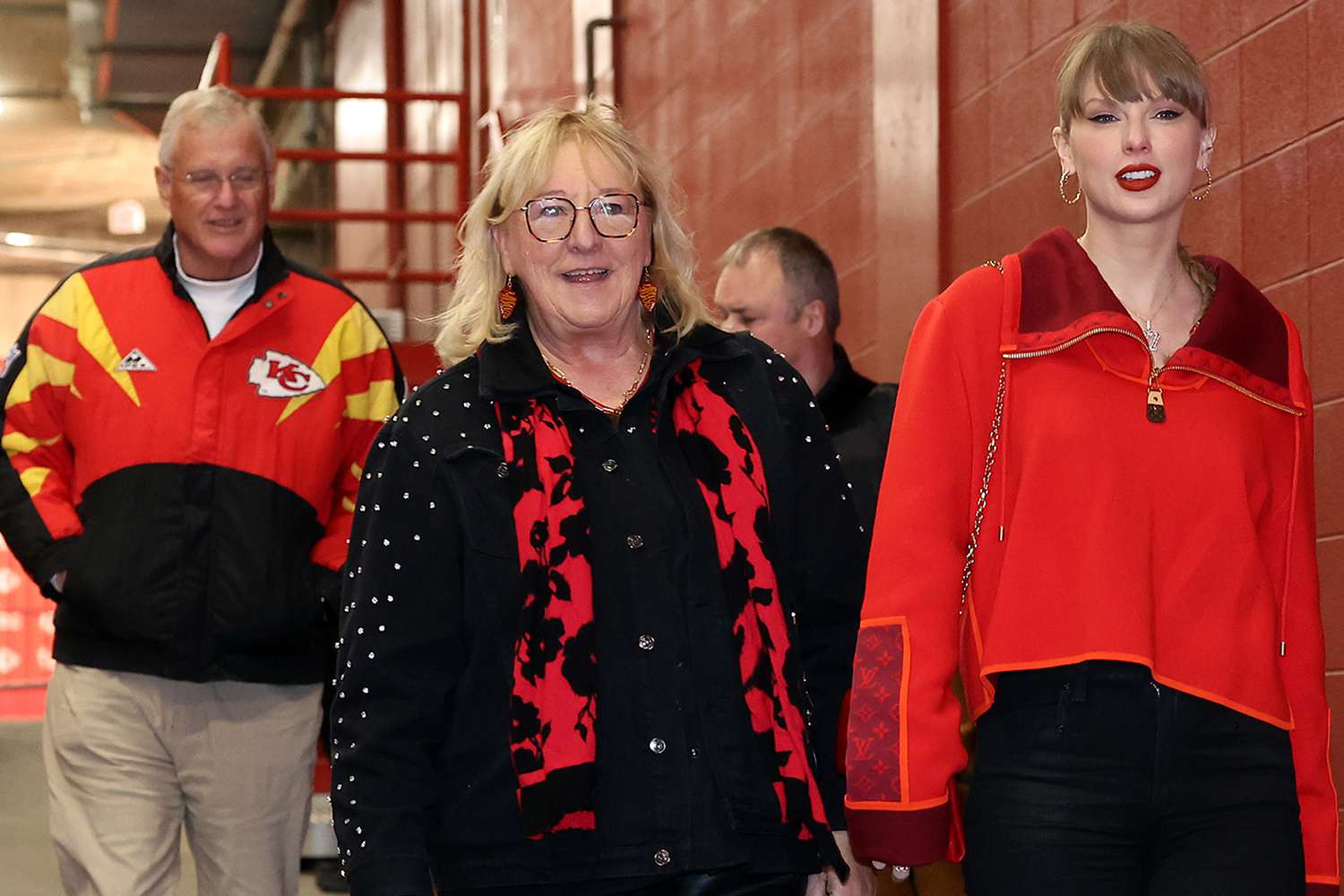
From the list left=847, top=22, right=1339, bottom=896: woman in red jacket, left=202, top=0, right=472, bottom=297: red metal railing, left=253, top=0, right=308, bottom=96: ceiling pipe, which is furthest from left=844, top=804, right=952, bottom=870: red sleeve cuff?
left=253, top=0, right=308, bottom=96: ceiling pipe

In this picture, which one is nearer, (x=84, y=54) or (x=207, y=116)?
(x=207, y=116)

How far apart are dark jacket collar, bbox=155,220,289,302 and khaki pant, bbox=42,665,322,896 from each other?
0.79 metres

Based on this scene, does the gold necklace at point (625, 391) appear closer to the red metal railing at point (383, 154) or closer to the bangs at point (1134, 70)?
the bangs at point (1134, 70)

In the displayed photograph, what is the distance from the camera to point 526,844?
2514 millimetres

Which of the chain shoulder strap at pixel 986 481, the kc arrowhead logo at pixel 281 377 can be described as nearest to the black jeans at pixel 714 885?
the chain shoulder strap at pixel 986 481

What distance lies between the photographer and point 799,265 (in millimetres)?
4883

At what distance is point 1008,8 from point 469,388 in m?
2.62

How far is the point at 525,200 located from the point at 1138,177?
0.83 metres

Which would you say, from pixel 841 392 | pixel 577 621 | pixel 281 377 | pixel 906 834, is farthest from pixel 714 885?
pixel 841 392

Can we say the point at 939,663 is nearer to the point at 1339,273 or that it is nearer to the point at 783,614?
the point at 783,614

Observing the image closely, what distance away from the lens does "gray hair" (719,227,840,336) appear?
484cm

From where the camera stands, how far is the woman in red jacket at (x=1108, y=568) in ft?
7.93

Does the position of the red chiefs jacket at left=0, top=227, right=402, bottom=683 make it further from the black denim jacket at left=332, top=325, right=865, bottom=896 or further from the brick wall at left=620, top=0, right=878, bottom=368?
the brick wall at left=620, top=0, right=878, bottom=368

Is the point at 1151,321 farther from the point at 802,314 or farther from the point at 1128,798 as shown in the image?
the point at 802,314
